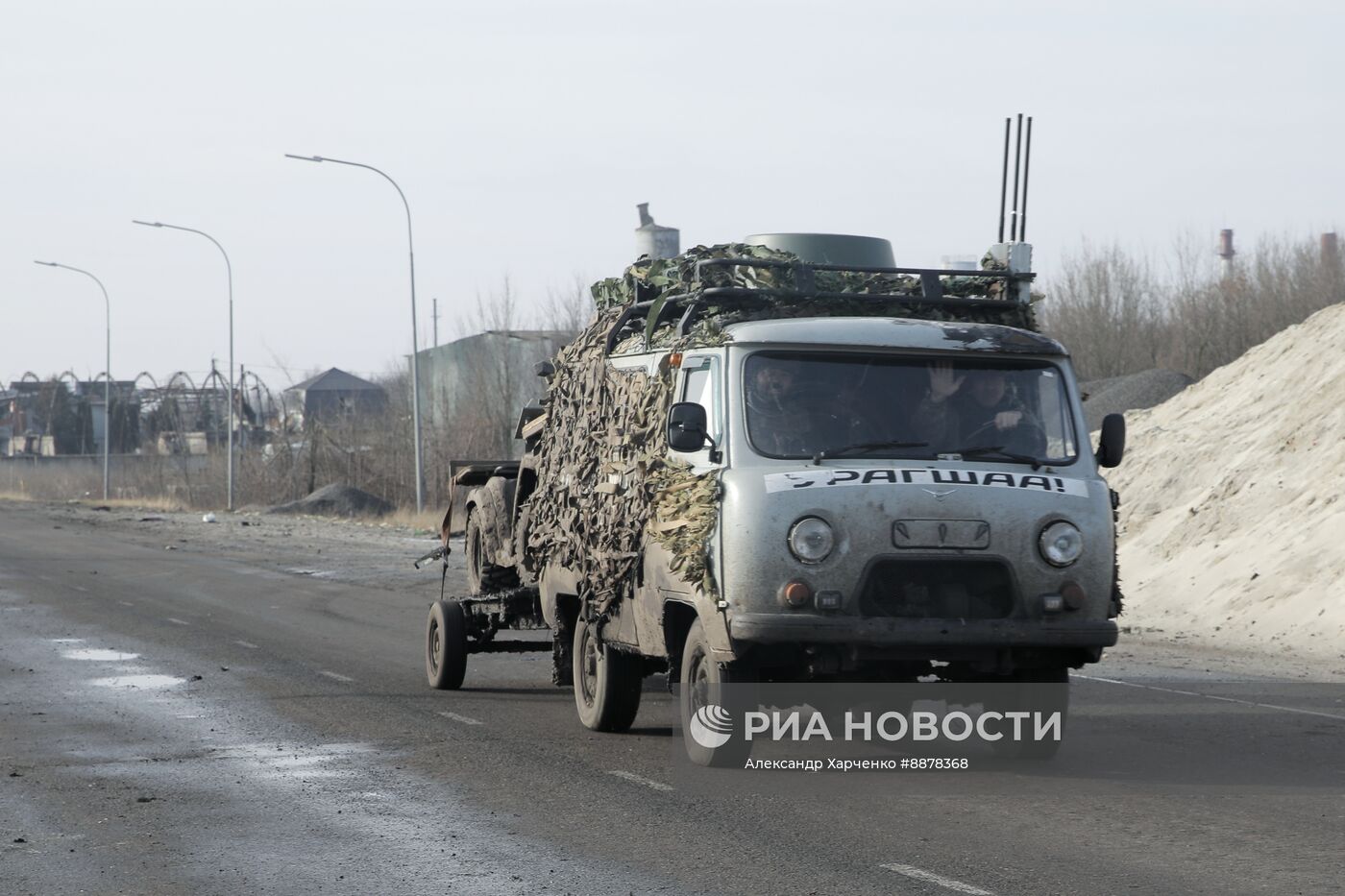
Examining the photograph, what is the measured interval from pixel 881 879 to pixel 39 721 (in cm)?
723

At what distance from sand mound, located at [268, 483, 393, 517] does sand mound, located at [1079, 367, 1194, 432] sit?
75.5 ft

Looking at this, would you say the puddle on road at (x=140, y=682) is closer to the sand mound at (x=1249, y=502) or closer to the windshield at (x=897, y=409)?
the windshield at (x=897, y=409)

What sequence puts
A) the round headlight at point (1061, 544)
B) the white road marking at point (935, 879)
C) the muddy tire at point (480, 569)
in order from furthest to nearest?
the muddy tire at point (480, 569)
the round headlight at point (1061, 544)
the white road marking at point (935, 879)

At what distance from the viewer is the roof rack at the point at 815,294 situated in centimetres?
1007

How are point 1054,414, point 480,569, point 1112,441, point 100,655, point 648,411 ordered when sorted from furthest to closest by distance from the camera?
1. point 100,655
2. point 480,569
3. point 648,411
4. point 1112,441
5. point 1054,414

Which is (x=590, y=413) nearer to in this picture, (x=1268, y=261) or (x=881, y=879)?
(x=881, y=879)

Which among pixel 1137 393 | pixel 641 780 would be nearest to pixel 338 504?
pixel 1137 393

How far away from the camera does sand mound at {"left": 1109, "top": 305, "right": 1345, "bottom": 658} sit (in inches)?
745

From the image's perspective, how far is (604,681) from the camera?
10766 millimetres

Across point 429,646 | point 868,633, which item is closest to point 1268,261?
point 429,646

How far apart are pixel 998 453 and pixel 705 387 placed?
1646 mm

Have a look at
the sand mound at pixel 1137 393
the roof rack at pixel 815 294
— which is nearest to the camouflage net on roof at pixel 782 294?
the roof rack at pixel 815 294

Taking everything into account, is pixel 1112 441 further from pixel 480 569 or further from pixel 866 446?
pixel 480 569

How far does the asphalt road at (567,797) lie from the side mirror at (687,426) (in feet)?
5.89
